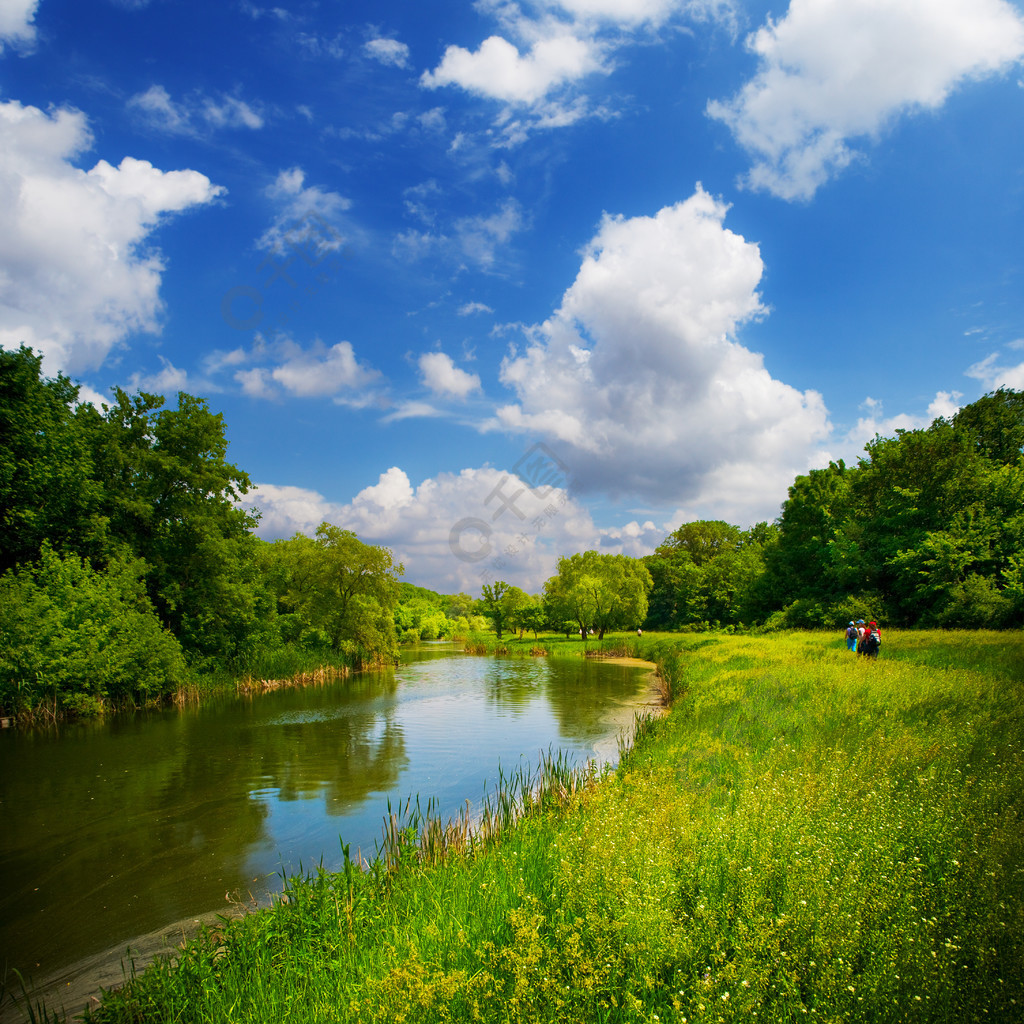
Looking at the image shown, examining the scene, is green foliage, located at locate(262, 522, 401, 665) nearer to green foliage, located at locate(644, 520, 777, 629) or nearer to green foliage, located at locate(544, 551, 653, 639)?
green foliage, located at locate(544, 551, 653, 639)

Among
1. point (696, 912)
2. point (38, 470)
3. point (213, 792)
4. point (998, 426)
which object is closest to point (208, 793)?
point (213, 792)

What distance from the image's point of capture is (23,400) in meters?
25.0

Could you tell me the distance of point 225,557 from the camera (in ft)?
105

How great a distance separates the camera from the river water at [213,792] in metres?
8.22

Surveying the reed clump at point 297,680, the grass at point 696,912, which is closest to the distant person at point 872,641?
the grass at point 696,912

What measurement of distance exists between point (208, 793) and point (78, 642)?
40.3 feet

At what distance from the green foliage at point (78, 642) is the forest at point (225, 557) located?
0.07m

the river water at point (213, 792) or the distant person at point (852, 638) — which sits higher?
the distant person at point (852, 638)

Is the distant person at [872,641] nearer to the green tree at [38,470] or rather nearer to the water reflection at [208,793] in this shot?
the water reflection at [208,793]

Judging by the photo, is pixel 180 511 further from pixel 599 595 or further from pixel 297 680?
pixel 599 595

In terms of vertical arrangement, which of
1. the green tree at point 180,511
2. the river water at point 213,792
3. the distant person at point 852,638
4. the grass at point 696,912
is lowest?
the river water at point 213,792

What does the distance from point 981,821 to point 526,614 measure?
78.2 metres

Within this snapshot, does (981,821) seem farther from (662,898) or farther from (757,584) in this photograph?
(757,584)

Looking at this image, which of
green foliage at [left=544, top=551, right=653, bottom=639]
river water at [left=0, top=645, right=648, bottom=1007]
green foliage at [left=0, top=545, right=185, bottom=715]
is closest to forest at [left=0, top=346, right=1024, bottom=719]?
green foliage at [left=0, top=545, right=185, bottom=715]
